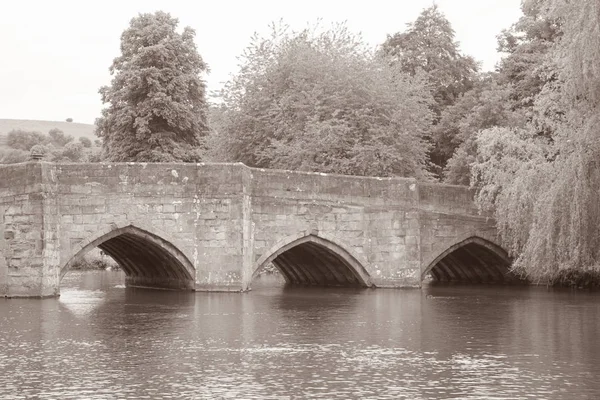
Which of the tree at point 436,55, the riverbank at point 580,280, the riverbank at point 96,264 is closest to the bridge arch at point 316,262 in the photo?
the riverbank at point 580,280

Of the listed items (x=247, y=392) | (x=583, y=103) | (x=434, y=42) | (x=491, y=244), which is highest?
(x=434, y=42)

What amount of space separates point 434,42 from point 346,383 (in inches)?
1393

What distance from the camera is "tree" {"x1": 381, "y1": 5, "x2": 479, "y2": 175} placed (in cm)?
4722

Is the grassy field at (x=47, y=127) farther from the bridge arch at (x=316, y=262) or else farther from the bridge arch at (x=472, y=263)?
the bridge arch at (x=316, y=262)

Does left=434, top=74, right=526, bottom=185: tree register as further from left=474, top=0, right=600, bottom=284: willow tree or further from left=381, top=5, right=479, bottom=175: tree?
left=474, top=0, right=600, bottom=284: willow tree

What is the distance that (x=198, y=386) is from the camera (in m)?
13.5

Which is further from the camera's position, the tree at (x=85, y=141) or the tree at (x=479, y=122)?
the tree at (x=85, y=141)

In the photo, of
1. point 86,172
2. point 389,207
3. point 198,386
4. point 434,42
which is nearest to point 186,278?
point 86,172

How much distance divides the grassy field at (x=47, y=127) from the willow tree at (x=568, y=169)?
70.8 metres

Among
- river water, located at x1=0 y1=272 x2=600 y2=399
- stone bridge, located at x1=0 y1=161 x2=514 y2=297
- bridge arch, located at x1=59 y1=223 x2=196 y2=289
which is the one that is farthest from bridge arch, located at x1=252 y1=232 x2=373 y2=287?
river water, located at x1=0 y1=272 x2=600 y2=399

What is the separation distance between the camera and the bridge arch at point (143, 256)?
27.5 m

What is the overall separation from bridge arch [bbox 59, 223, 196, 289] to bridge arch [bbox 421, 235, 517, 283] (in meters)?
7.24

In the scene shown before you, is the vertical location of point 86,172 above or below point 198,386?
above

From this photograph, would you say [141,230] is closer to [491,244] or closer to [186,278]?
[186,278]
